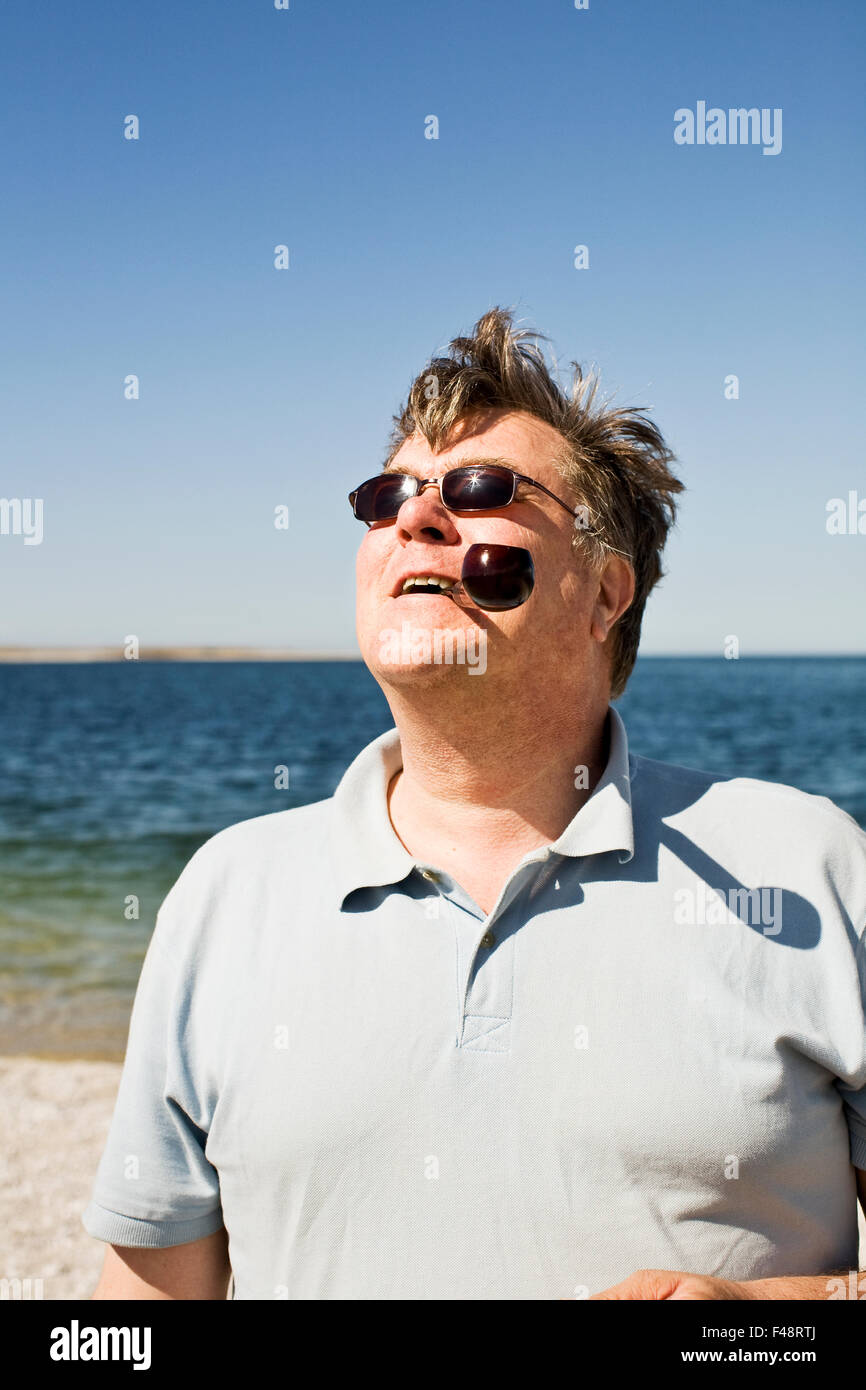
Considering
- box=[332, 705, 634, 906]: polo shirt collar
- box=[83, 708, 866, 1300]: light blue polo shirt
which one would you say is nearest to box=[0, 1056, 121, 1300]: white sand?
box=[83, 708, 866, 1300]: light blue polo shirt

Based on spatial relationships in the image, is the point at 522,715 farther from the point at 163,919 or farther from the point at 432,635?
the point at 163,919

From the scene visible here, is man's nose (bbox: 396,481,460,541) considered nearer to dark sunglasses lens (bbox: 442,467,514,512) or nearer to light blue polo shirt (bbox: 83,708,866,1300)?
dark sunglasses lens (bbox: 442,467,514,512)

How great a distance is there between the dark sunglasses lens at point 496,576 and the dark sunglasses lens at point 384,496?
242 mm

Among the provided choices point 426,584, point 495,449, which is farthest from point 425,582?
point 495,449

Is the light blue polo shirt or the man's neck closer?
the light blue polo shirt

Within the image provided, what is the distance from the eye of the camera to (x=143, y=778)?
26531 mm

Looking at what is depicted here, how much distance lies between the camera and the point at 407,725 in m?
2.44

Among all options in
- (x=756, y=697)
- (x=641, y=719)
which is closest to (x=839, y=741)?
(x=641, y=719)

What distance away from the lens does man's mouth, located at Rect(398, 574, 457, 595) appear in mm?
2345

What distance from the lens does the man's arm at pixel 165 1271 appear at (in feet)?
7.34

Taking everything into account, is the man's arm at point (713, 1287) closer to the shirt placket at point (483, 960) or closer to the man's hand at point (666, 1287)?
the man's hand at point (666, 1287)

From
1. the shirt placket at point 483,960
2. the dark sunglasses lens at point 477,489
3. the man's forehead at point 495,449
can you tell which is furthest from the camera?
the man's forehead at point 495,449

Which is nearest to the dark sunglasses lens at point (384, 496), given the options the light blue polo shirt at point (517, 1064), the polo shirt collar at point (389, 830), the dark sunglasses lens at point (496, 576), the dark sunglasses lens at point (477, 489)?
the dark sunglasses lens at point (477, 489)

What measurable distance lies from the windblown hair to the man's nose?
0.18m
